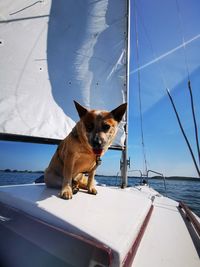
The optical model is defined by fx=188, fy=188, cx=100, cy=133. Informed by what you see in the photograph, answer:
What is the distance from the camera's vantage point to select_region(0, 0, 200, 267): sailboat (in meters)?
1.19

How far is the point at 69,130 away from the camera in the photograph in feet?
12.4

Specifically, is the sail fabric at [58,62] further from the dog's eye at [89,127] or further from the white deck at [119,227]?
the white deck at [119,227]

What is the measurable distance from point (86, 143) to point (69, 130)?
1.83 metres

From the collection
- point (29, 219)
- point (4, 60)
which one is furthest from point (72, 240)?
point (4, 60)

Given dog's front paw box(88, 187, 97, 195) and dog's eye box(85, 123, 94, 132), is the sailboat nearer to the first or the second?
dog's front paw box(88, 187, 97, 195)

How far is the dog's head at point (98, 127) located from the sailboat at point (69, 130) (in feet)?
1.85

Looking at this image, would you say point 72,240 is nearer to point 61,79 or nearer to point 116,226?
point 116,226

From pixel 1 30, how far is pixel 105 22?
252 cm

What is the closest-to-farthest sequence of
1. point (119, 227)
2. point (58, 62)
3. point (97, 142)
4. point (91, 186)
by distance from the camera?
1. point (119, 227)
2. point (97, 142)
3. point (91, 186)
4. point (58, 62)

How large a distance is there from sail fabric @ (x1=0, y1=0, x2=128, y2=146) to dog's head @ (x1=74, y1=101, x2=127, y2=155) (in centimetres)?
167

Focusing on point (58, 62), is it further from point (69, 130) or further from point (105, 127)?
point (105, 127)

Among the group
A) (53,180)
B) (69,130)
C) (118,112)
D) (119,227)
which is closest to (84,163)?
(53,180)

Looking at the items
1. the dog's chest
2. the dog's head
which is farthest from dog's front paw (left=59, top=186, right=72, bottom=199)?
the dog's head

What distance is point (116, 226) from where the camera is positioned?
1276mm
